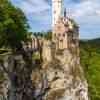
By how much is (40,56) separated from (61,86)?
5.97 metres

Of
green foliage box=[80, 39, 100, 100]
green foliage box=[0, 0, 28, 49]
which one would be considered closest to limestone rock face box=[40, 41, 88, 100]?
green foliage box=[0, 0, 28, 49]

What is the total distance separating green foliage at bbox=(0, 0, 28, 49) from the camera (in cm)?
6400

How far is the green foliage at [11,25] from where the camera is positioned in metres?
64.0

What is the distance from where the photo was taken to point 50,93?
67000mm

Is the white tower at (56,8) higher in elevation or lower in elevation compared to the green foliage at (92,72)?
higher

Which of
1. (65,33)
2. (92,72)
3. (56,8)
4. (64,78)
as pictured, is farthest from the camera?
(92,72)

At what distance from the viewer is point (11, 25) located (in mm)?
65000

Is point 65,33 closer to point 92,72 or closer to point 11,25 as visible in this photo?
point 11,25

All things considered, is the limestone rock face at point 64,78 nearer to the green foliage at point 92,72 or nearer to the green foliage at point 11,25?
the green foliage at point 11,25

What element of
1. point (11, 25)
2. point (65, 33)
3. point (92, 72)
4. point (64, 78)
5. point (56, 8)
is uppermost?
point (56, 8)

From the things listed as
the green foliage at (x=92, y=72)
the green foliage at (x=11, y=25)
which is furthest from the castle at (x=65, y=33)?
the green foliage at (x=92, y=72)

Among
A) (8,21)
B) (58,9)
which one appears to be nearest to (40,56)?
(8,21)

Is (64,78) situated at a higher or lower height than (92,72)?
higher

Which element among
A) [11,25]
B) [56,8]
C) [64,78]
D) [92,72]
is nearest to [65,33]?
[64,78]
